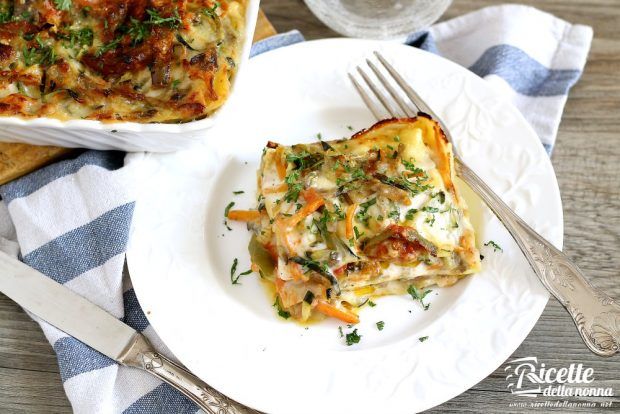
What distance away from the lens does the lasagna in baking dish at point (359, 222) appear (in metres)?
2.97

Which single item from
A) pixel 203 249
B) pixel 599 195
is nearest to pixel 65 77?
pixel 203 249

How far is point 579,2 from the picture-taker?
4.30 m

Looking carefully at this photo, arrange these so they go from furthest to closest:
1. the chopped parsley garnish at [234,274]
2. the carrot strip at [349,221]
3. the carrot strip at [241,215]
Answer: the carrot strip at [241,215]
the chopped parsley garnish at [234,274]
the carrot strip at [349,221]

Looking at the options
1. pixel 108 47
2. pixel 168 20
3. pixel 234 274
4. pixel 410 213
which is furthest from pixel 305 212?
pixel 108 47

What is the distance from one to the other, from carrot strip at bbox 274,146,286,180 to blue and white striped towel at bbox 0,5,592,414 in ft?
2.32

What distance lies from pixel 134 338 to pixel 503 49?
7.96 feet

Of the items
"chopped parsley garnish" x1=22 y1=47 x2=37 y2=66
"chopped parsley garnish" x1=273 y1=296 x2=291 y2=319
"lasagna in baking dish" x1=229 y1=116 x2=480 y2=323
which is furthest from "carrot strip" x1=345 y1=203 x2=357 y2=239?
"chopped parsley garnish" x1=22 y1=47 x2=37 y2=66

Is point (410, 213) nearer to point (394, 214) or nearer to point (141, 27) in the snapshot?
point (394, 214)

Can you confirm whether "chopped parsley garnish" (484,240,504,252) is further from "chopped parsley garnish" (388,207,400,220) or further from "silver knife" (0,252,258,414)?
"silver knife" (0,252,258,414)

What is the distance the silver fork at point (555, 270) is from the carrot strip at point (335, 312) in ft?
2.55

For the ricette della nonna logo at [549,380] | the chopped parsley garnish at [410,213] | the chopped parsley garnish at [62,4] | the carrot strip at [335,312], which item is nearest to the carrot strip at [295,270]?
the carrot strip at [335,312]

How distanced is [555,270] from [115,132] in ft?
6.37

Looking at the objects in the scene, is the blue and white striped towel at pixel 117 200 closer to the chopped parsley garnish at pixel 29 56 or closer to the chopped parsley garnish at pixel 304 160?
the chopped parsley garnish at pixel 29 56

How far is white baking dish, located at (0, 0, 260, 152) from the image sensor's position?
3.08 metres
